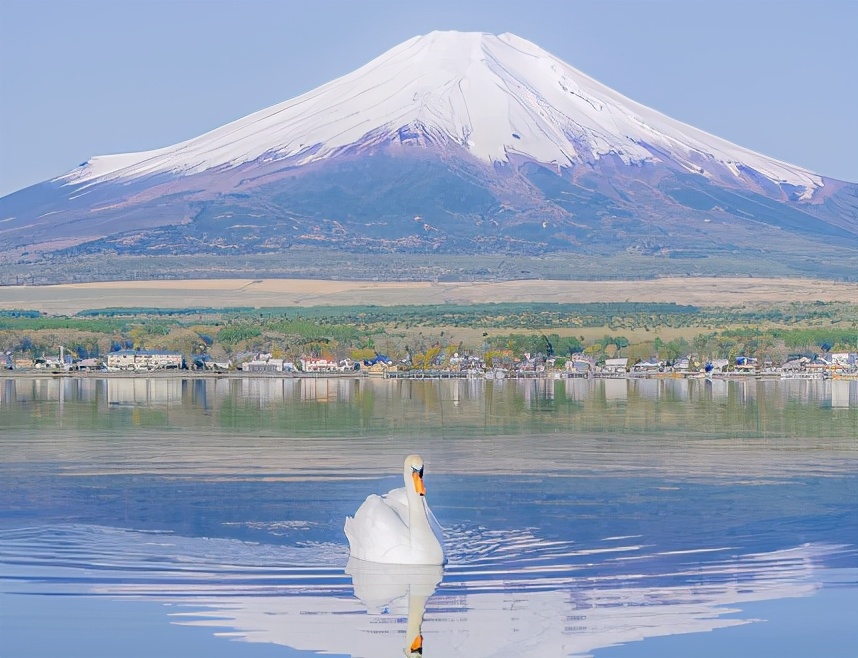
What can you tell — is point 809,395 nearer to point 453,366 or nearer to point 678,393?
point 678,393

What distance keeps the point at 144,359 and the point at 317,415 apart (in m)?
34.7

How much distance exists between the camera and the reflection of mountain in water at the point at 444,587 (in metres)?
8.30

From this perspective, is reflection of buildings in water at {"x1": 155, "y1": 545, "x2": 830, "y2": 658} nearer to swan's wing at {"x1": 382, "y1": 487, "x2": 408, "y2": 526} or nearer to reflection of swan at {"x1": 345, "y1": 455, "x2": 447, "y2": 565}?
reflection of swan at {"x1": 345, "y1": 455, "x2": 447, "y2": 565}

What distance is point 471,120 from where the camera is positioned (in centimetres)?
9400

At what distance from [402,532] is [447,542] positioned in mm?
778

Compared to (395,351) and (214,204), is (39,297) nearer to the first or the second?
(214,204)

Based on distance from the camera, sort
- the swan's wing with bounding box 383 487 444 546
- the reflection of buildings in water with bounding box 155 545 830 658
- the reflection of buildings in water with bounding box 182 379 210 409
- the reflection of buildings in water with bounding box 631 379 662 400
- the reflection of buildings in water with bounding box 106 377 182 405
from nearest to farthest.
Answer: the reflection of buildings in water with bounding box 155 545 830 658
the swan's wing with bounding box 383 487 444 546
the reflection of buildings in water with bounding box 182 379 210 409
the reflection of buildings in water with bounding box 106 377 182 405
the reflection of buildings in water with bounding box 631 379 662 400

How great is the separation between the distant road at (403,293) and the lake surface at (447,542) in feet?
187

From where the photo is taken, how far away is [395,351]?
2386 inches

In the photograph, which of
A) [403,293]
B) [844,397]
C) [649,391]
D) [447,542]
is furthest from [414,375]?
[447,542]

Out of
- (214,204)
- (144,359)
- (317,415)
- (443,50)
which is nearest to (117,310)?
(214,204)

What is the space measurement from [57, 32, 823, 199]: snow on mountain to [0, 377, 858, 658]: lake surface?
72.9m

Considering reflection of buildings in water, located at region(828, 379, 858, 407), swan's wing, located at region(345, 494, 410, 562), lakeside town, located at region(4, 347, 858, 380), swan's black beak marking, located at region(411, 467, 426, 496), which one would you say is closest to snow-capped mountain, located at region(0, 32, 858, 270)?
lakeside town, located at region(4, 347, 858, 380)

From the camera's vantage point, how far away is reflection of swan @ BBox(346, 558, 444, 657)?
8797 mm
